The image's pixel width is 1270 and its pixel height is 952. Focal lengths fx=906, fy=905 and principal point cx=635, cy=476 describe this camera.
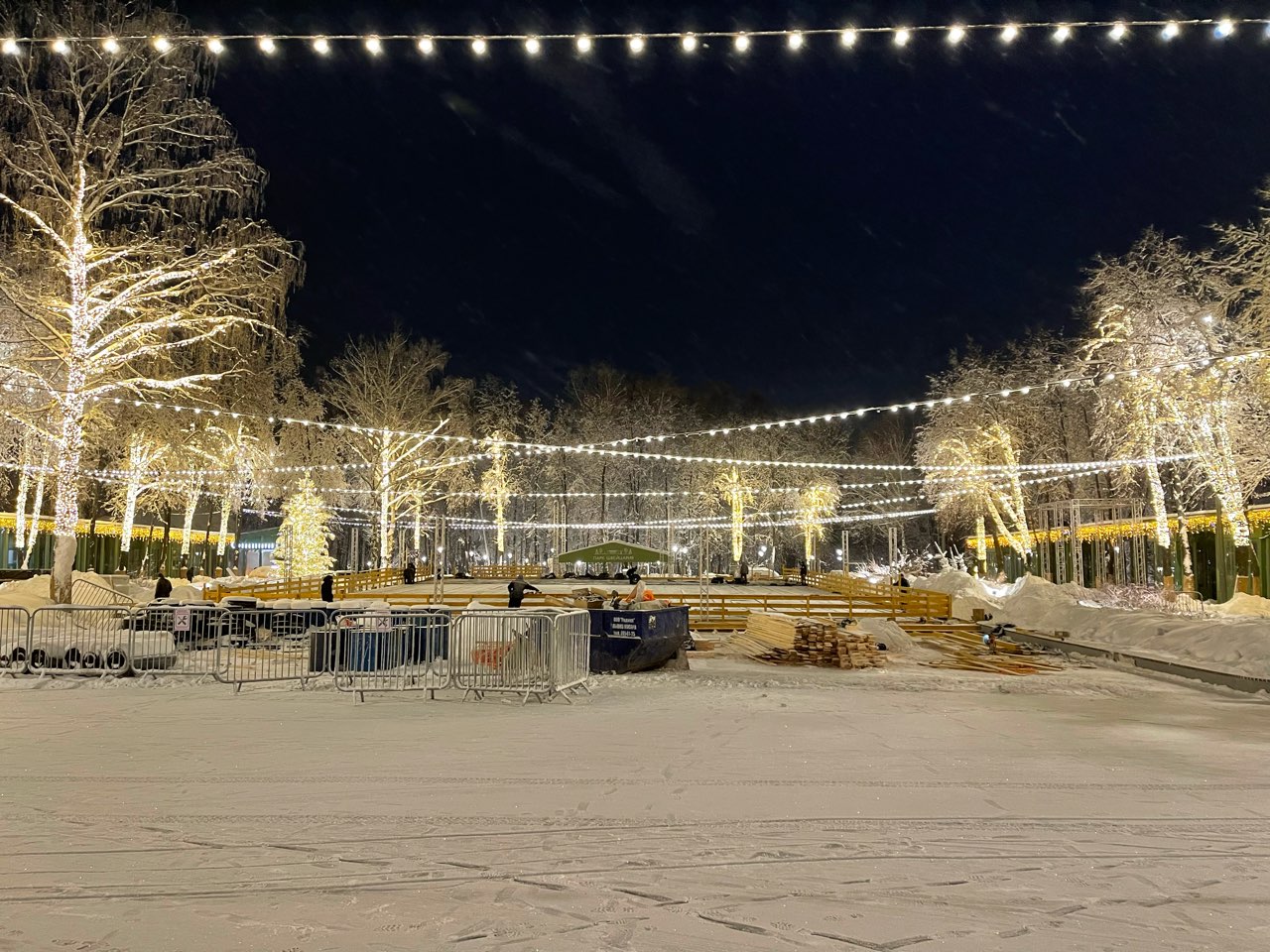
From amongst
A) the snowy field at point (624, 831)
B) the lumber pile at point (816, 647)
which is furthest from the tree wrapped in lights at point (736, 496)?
the snowy field at point (624, 831)

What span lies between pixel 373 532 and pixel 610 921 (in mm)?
55561

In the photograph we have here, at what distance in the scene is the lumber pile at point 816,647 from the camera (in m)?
18.3

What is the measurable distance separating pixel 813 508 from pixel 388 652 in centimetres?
4622

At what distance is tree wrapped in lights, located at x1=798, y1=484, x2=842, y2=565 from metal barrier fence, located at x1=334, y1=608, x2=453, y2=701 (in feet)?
144

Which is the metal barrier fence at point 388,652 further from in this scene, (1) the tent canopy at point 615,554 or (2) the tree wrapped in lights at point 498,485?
(2) the tree wrapped in lights at point 498,485

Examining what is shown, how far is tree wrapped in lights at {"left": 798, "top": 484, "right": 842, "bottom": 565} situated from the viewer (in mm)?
57094

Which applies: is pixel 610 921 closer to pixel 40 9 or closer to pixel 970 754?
pixel 970 754

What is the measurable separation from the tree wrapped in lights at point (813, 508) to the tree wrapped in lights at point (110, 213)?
40340mm

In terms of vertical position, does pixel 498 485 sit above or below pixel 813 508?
above

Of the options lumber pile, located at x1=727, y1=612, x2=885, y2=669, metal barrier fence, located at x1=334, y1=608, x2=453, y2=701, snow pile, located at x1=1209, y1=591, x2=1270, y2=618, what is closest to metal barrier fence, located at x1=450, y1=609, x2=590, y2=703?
metal barrier fence, located at x1=334, y1=608, x2=453, y2=701

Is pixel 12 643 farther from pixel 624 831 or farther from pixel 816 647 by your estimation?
pixel 816 647

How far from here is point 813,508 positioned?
188ft

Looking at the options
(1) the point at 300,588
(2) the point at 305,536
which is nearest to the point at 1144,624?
(1) the point at 300,588

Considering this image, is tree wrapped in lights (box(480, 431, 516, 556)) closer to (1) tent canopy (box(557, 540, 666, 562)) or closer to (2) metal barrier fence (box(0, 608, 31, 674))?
(1) tent canopy (box(557, 540, 666, 562))
